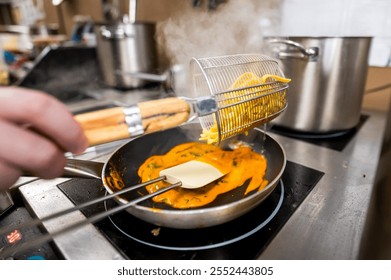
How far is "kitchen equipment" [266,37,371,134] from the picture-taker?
25.8 inches

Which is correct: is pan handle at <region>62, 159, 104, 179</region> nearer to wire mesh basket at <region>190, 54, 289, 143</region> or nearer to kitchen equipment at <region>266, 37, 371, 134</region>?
wire mesh basket at <region>190, 54, 289, 143</region>

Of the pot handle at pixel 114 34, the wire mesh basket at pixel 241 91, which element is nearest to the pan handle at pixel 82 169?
the wire mesh basket at pixel 241 91

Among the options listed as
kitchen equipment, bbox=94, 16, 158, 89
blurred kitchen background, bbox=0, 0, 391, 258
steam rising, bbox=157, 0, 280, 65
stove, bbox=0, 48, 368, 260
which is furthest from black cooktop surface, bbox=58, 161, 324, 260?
kitchen equipment, bbox=94, 16, 158, 89

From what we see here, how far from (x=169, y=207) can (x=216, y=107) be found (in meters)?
0.20

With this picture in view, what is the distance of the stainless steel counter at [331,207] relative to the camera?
0.39 meters

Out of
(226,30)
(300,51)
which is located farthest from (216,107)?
(226,30)

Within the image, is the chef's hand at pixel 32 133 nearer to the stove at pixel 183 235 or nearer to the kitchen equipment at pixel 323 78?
the stove at pixel 183 235

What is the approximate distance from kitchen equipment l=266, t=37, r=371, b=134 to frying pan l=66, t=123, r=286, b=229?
0.18 meters

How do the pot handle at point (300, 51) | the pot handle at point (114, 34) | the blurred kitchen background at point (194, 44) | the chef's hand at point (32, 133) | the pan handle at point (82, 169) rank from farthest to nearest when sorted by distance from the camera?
the pot handle at point (114, 34)
the blurred kitchen background at point (194, 44)
the pot handle at point (300, 51)
the pan handle at point (82, 169)
the chef's hand at point (32, 133)

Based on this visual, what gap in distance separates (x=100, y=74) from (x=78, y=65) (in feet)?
0.39

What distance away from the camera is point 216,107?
0.42 m

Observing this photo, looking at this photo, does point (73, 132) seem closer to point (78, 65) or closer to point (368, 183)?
point (368, 183)

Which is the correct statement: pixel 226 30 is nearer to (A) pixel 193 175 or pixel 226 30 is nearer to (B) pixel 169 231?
(A) pixel 193 175

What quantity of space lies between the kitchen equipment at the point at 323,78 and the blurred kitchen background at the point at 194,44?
16mm
